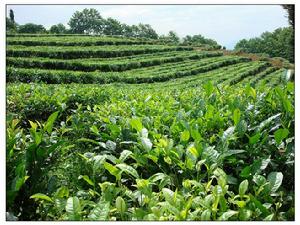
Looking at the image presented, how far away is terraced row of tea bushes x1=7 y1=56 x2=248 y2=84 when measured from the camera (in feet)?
57.7

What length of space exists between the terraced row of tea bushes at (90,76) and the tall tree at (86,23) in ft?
80.0

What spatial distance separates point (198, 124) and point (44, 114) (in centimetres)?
344

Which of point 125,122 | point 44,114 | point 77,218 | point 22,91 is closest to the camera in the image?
point 77,218

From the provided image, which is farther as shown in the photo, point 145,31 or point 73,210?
point 145,31

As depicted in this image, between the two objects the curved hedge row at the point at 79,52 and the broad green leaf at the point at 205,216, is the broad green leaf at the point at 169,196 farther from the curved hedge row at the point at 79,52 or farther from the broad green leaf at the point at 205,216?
the curved hedge row at the point at 79,52

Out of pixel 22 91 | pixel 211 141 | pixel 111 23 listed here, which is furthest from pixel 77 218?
pixel 111 23

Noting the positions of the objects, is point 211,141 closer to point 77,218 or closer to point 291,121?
point 291,121

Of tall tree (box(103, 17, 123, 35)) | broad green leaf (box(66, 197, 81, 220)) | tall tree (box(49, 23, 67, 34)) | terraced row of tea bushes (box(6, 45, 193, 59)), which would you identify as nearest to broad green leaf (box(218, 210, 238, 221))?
broad green leaf (box(66, 197, 81, 220))

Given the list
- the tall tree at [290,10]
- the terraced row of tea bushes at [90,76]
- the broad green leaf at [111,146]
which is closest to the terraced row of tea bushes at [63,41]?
the terraced row of tea bushes at [90,76]

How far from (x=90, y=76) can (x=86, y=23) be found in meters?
35.2

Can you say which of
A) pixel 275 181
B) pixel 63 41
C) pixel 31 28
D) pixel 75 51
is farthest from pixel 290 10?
pixel 31 28

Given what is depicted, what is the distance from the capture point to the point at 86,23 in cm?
5288

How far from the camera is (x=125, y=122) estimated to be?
98.7 inches

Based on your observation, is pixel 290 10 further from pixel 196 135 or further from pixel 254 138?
pixel 196 135
